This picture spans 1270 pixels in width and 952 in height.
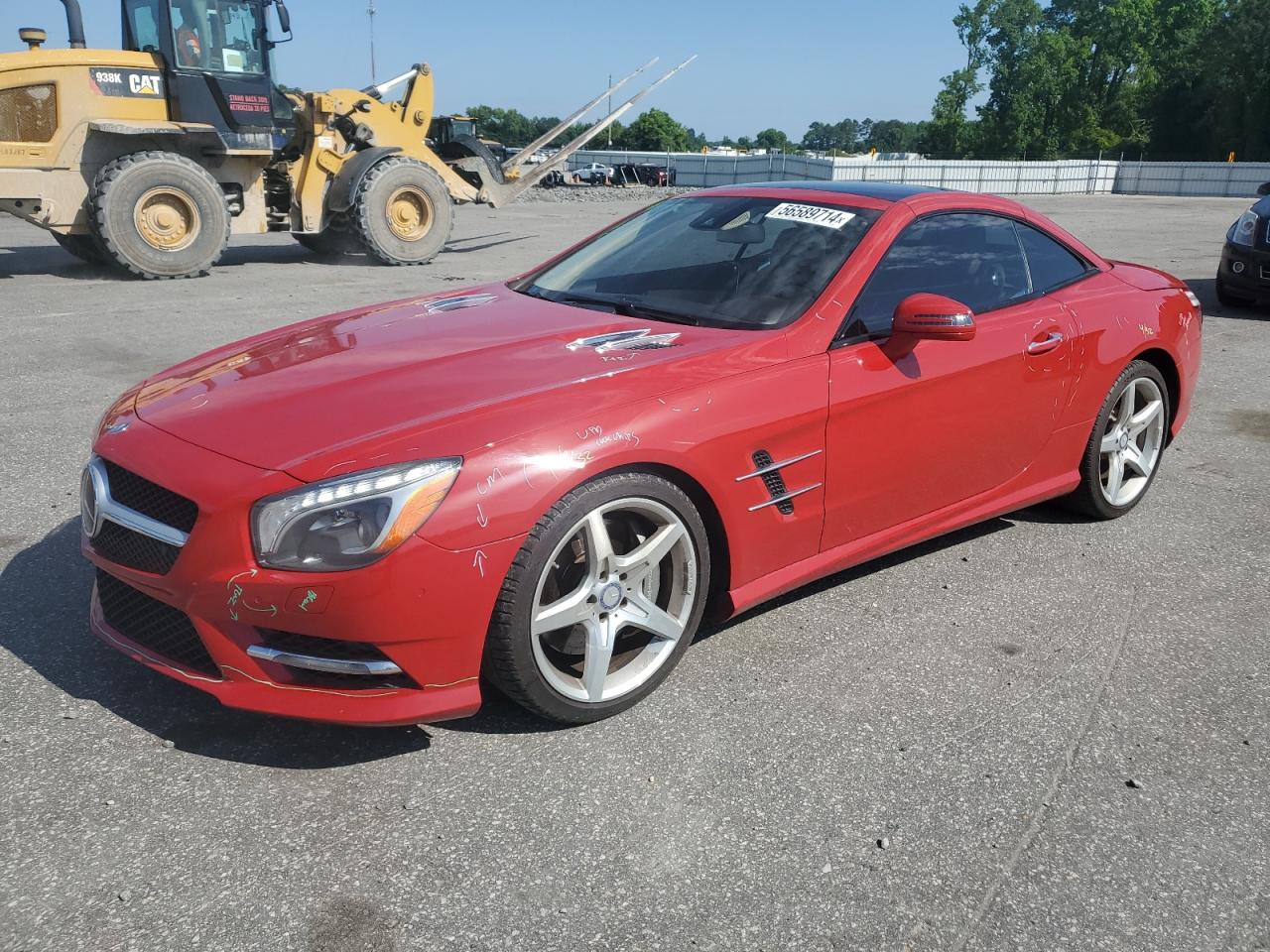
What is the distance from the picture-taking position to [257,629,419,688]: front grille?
2.55 metres

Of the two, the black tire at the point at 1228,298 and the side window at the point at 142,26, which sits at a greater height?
the side window at the point at 142,26

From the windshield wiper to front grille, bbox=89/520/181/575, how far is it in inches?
65.1

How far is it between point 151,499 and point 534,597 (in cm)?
99

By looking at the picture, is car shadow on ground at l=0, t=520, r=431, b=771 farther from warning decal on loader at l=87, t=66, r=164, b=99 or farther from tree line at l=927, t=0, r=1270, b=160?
tree line at l=927, t=0, r=1270, b=160

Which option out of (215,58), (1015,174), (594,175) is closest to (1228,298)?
(215,58)

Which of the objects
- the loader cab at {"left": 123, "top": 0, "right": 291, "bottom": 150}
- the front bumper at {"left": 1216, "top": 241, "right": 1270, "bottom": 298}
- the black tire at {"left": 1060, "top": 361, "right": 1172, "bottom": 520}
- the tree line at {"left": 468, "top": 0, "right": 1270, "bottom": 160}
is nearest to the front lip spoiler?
the black tire at {"left": 1060, "top": 361, "right": 1172, "bottom": 520}

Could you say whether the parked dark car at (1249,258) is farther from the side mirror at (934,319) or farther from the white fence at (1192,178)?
the white fence at (1192,178)

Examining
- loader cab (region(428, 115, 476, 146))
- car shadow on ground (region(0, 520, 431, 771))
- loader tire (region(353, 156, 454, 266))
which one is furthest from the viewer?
loader cab (region(428, 115, 476, 146))

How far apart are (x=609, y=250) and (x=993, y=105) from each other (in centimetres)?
8944

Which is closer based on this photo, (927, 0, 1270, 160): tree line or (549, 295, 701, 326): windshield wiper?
(549, 295, 701, 326): windshield wiper

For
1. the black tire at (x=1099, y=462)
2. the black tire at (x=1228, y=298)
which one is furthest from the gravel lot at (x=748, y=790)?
the black tire at (x=1228, y=298)

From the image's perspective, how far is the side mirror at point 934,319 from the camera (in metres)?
3.34

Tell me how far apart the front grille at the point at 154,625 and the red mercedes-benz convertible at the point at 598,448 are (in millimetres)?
11

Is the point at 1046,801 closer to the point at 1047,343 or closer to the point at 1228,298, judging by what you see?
the point at 1047,343
